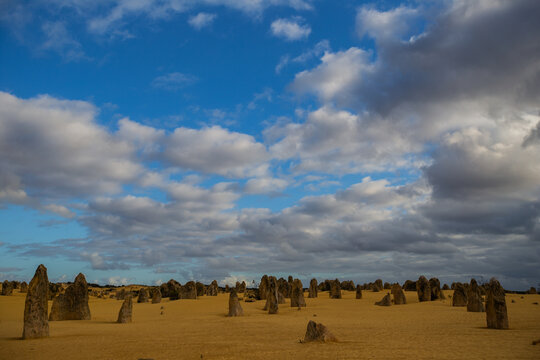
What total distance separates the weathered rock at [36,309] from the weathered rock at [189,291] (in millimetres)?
33039

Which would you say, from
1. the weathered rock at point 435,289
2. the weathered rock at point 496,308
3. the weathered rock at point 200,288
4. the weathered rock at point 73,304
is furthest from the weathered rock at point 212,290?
the weathered rock at point 496,308

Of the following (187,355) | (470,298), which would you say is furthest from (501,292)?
(187,355)

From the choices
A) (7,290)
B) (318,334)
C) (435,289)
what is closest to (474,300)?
(435,289)

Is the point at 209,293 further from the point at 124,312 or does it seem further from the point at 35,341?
the point at 35,341

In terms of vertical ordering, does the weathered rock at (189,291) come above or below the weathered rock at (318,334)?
below

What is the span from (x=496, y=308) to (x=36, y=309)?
1869 cm

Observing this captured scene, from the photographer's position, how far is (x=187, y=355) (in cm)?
1148

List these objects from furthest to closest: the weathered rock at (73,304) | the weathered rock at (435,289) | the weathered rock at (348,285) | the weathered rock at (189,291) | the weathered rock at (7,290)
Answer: the weathered rock at (348,285)
the weathered rock at (7,290)
the weathered rock at (189,291)
the weathered rock at (435,289)
the weathered rock at (73,304)

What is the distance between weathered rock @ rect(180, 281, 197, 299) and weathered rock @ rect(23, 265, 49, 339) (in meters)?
33.0

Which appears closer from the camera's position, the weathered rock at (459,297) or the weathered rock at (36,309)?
the weathered rock at (36,309)

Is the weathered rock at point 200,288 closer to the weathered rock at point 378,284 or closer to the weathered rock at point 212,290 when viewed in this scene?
the weathered rock at point 212,290

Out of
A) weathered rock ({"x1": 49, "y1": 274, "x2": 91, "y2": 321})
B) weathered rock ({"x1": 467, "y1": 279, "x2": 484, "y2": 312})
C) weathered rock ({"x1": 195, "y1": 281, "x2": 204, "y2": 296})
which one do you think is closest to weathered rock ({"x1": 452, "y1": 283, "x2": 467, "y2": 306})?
weathered rock ({"x1": 467, "y1": 279, "x2": 484, "y2": 312})

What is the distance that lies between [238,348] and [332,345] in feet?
9.50

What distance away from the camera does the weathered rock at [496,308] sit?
17.1m
